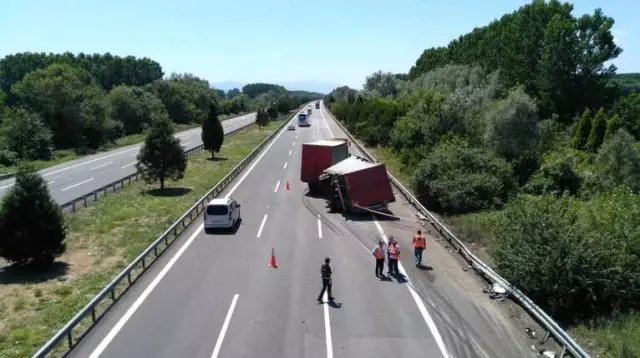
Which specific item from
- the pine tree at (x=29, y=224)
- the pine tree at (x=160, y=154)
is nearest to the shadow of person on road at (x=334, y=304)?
the pine tree at (x=29, y=224)

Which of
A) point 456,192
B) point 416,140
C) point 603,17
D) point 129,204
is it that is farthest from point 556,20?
point 129,204

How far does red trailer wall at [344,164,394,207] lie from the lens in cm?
2733

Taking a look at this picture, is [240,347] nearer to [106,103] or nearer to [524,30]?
[524,30]

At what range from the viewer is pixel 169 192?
35.4 metres

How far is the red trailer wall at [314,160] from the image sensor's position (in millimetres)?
33250

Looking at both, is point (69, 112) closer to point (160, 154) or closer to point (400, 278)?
point (160, 154)

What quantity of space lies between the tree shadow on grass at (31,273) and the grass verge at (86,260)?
0.12 feet

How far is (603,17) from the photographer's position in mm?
67375

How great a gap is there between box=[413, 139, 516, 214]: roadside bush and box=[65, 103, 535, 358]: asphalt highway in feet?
16.0

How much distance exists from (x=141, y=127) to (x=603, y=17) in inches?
2932

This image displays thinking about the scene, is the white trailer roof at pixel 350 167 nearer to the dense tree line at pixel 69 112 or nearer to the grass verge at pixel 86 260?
the grass verge at pixel 86 260

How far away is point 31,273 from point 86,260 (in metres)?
1.97

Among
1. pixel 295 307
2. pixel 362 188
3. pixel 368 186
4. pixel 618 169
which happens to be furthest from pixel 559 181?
pixel 295 307

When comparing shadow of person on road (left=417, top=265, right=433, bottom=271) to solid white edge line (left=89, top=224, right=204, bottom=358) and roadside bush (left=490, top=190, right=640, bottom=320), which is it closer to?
roadside bush (left=490, top=190, right=640, bottom=320)
